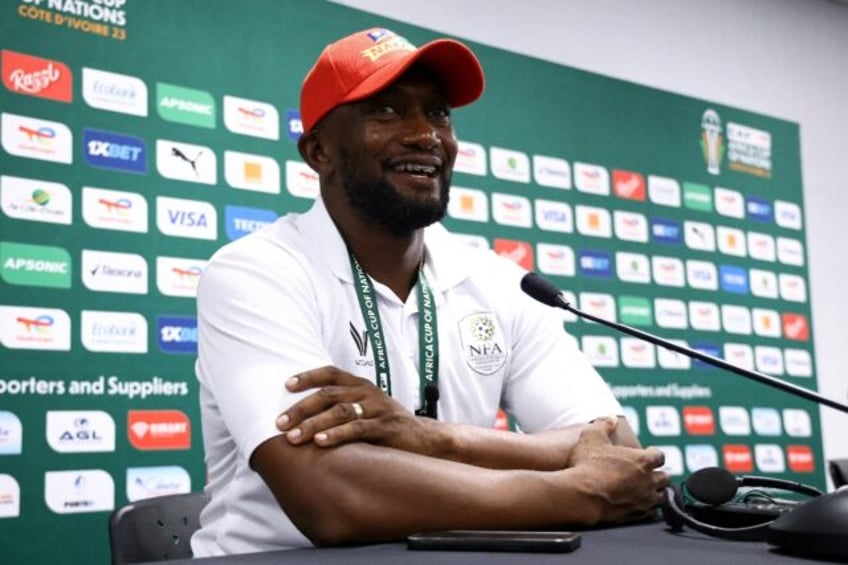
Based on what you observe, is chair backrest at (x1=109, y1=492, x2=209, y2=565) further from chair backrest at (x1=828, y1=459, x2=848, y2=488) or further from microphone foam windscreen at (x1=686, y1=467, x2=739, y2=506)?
chair backrest at (x1=828, y1=459, x2=848, y2=488)

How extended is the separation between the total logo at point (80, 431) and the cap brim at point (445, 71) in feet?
4.28

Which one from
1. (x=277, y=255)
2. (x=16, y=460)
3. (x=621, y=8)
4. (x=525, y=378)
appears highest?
(x=621, y=8)

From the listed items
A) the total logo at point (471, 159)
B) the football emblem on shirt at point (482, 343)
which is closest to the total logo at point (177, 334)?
the total logo at point (471, 159)

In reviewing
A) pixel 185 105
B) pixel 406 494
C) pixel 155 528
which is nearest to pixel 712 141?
pixel 185 105

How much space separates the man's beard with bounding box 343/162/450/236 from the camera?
66.2 inches

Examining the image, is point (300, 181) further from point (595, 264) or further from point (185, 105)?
point (595, 264)

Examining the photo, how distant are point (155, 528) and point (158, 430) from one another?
1.08 meters

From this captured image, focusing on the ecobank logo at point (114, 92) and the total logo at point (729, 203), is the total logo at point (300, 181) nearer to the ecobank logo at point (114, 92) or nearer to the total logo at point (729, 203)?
the ecobank logo at point (114, 92)

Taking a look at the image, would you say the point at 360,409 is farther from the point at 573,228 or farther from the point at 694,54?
the point at 694,54

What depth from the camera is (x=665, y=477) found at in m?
1.33

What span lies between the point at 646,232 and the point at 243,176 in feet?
5.90

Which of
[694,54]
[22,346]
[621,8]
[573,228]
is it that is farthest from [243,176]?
[694,54]

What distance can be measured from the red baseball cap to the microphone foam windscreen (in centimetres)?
82

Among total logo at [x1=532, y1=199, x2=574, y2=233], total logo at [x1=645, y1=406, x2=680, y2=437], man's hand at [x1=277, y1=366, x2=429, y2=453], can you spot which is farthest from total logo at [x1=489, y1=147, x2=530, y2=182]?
man's hand at [x1=277, y1=366, x2=429, y2=453]
